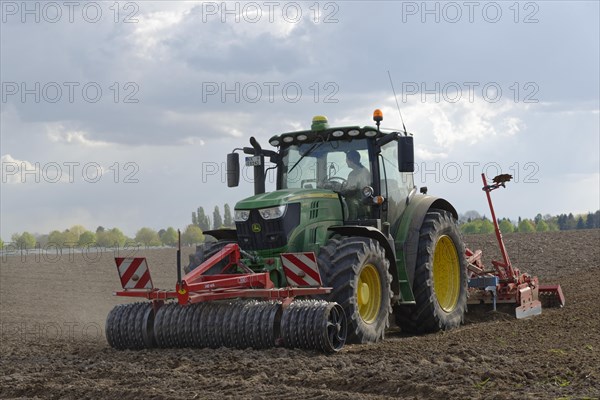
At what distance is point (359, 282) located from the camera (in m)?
9.89

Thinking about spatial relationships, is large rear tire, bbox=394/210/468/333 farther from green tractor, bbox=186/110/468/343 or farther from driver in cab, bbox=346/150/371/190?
driver in cab, bbox=346/150/371/190

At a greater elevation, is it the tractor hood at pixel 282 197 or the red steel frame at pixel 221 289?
the tractor hood at pixel 282 197

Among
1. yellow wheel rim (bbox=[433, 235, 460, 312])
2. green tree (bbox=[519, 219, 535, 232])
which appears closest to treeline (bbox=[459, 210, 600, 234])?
green tree (bbox=[519, 219, 535, 232])

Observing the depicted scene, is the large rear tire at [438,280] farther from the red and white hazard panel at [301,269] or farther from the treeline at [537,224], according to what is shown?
the treeline at [537,224]

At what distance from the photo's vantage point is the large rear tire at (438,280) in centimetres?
1112

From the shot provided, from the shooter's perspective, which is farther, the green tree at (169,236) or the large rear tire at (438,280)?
the green tree at (169,236)

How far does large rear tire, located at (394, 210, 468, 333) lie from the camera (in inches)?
438

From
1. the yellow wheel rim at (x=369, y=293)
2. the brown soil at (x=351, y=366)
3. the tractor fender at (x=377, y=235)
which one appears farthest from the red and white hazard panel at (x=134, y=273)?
the yellow wheel rim at (x=369, y=293)

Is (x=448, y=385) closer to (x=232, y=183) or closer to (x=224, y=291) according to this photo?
(x=224, y=291)

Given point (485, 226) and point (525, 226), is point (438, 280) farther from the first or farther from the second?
point (525, 226)

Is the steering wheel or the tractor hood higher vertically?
the steering wheel

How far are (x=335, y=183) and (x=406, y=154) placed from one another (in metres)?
1.12

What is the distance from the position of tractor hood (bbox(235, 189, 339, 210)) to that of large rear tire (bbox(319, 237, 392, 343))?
690 millimetres

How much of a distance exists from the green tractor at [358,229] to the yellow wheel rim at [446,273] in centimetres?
2
